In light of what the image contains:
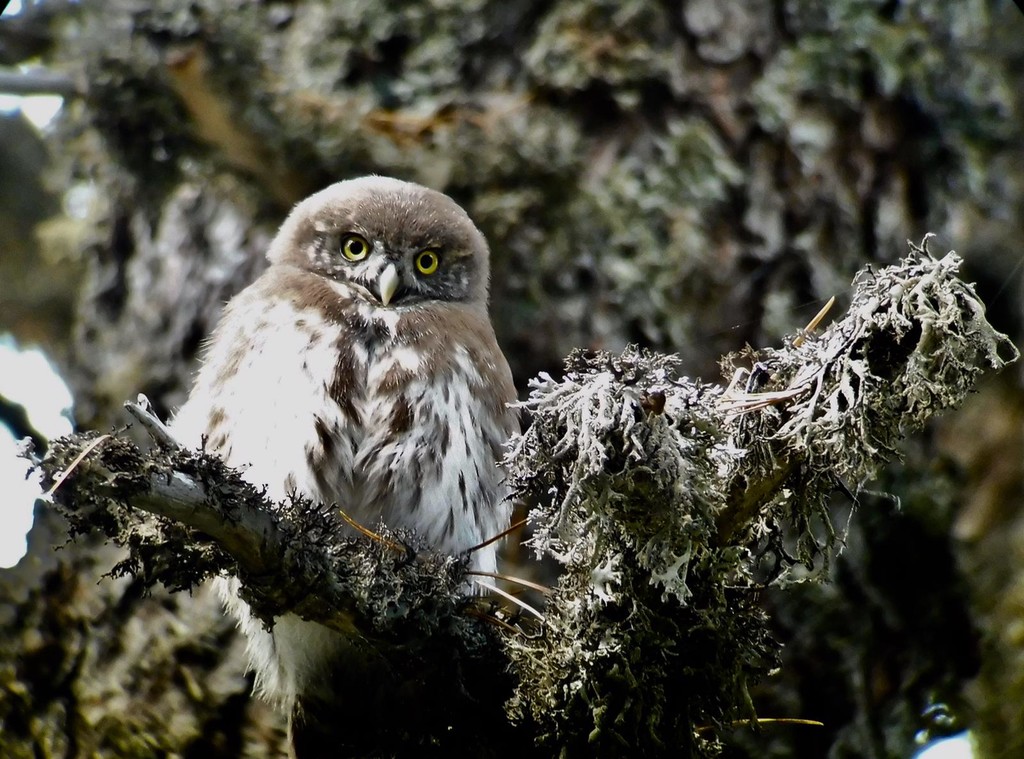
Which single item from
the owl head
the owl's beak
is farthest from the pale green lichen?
the owl head

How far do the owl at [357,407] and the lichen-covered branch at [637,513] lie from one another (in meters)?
0.66

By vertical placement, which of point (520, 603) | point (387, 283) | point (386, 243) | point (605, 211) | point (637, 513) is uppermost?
point (605, 211)

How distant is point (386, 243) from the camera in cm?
411

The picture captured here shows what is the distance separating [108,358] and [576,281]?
243cm

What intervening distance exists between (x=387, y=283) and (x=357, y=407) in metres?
0.63

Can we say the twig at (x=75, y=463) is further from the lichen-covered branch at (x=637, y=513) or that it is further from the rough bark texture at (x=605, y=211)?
the rough bark texture at (x=605, y=211)

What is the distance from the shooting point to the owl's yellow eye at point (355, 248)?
4145 millimetres

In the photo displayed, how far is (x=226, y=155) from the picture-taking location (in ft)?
16.2

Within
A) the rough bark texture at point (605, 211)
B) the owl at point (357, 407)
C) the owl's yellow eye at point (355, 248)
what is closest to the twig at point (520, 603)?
the owl at point (357, 407)

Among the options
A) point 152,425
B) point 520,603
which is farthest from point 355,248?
point 152,425

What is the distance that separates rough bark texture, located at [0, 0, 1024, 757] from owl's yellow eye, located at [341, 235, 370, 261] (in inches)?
37.8

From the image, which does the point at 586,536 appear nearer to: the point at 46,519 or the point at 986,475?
the point at 46,519

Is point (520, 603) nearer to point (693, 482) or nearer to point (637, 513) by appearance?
point (637, 513)

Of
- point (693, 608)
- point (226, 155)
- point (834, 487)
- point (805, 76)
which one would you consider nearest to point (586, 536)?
point (693, 608)
